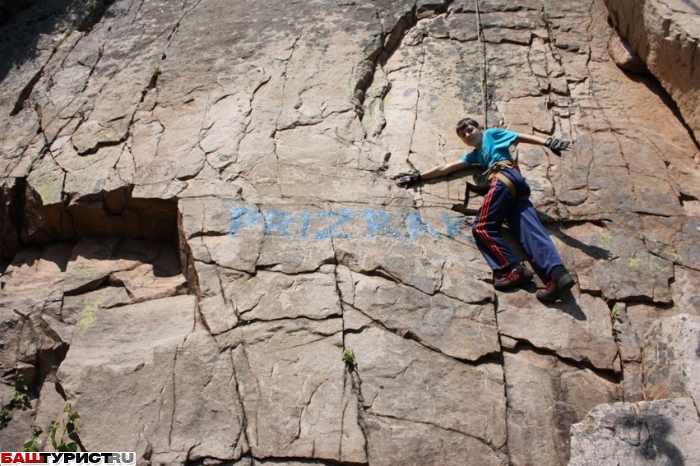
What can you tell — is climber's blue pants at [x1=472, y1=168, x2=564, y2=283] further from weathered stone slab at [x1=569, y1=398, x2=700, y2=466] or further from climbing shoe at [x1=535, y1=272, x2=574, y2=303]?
weathered stone slab at [x1=569, y1=398, x2=700, y2=466]

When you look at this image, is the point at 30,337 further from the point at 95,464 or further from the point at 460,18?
the point at 460,18

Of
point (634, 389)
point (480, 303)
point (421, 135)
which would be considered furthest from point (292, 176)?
point (634, 389)

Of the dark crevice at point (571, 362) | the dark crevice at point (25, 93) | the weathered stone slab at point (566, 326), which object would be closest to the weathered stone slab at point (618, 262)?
the weathered stone slab at point (566, 326)

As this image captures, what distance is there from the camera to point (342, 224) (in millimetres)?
4602

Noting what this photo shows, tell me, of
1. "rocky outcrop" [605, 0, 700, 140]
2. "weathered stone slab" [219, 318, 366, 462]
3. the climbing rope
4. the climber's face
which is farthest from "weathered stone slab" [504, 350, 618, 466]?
"rocky outcrop" [605, 0, 700, 140]

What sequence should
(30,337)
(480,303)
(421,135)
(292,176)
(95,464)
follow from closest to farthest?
(95,464) → (480,303) → (30,337) → (292,176) → (421,135)

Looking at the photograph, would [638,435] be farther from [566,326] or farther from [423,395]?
[423,395]

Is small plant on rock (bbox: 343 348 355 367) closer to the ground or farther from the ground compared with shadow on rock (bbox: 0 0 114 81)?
closer to the ground

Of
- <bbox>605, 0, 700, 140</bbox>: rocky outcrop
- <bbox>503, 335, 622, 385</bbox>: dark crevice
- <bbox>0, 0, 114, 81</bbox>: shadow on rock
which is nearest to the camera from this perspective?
<bbox>503, 335, 622, 385</bbox>: dark crevice

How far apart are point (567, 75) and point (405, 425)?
397 centimetres

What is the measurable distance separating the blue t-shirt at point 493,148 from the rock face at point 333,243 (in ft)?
0.67

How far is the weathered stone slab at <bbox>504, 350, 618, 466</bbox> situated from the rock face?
1cm

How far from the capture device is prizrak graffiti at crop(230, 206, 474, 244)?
Answer: 14.9 feet

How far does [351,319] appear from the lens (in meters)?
4.04
